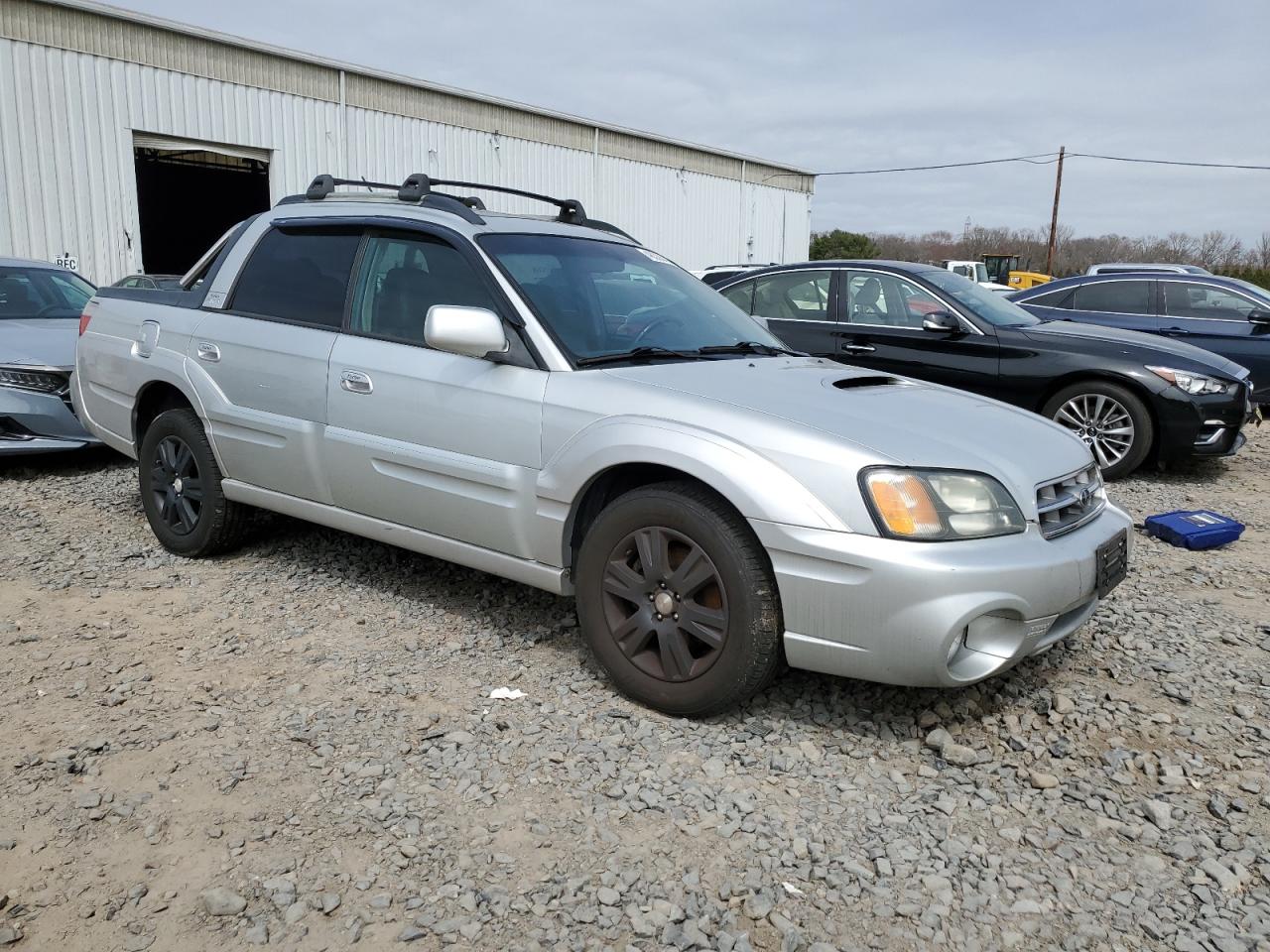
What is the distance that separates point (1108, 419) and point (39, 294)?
821 cm

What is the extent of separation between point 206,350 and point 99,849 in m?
2.61

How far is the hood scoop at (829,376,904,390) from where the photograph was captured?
3637mm

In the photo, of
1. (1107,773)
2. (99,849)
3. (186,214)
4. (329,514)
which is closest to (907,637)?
(1107,773)

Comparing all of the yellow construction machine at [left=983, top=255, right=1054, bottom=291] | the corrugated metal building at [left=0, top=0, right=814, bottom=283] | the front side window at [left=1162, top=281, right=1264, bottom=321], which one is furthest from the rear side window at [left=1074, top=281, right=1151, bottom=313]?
the yellow construction machine at [left=983, top=255, right=1054, bottom=291]

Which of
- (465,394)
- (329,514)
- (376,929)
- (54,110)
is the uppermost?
(54,110)

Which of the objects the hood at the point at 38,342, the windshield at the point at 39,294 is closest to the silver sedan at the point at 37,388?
the hood at the point at 38,342

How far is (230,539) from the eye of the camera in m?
4.84

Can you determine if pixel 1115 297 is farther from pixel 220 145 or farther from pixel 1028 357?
pixel 220 145

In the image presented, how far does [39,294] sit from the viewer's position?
7.84 m

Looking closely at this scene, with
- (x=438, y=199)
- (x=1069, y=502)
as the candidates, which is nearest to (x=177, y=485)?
(x=438, y=199)

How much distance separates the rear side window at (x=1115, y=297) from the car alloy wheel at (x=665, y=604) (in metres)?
8.17

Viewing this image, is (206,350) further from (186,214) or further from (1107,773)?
(186,214)

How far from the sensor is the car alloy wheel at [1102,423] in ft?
23.2

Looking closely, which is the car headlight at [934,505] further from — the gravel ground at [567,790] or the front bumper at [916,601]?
the gravel ground at [567,790]
